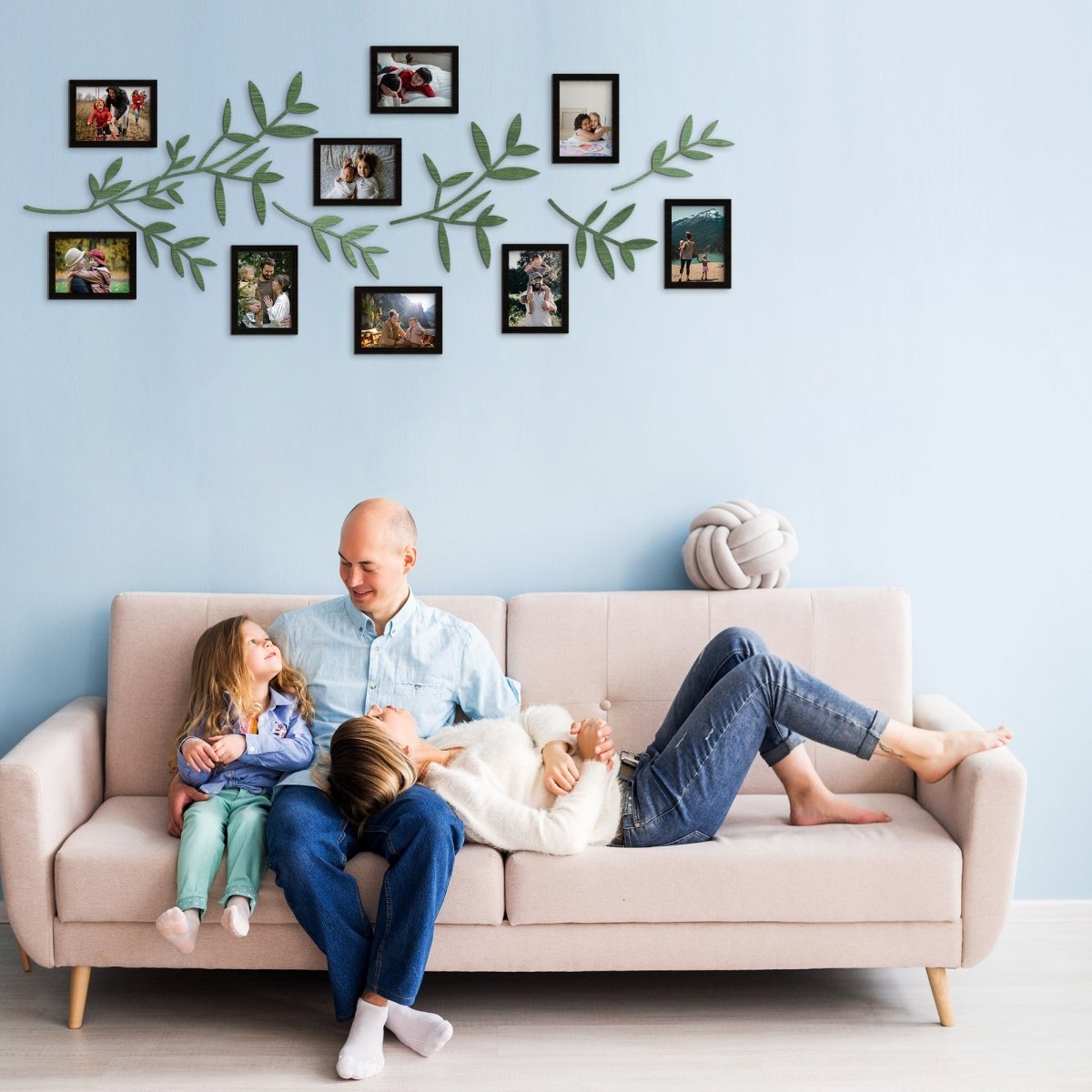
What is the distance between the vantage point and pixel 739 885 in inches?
88.3

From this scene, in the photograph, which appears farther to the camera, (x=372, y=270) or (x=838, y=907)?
(x=372, y=270)

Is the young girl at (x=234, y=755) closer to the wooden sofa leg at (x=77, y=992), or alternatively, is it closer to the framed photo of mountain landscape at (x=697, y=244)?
the wooden sofa leg at (x=77, y=992)

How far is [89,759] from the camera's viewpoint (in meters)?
2.61

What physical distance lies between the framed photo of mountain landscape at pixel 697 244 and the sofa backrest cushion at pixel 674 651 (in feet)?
2.70

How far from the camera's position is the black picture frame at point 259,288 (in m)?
2.89

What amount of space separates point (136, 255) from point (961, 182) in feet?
6.87

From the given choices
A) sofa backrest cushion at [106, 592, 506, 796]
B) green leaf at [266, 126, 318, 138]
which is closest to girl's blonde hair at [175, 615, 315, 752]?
sofa backrest cushion at [106, 592, 506, 796]

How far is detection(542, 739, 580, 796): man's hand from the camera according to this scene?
233 cm

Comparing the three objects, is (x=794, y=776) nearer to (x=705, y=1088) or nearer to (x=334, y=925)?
(x=705, y=1088)

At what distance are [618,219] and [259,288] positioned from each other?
0.92 metres

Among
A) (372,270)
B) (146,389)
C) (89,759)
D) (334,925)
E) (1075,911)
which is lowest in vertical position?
(1075,911)

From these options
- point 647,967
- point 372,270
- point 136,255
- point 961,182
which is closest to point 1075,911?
point 647,967

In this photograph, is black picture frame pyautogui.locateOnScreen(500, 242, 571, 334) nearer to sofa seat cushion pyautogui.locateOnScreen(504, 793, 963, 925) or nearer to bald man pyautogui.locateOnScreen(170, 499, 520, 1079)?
bald man pyautogui.locateOnScreen(170, 499, 520, 1079)

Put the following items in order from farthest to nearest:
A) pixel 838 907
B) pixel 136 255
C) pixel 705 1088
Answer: pixel 136 255
pixel 838 907
pixel 705 1088
